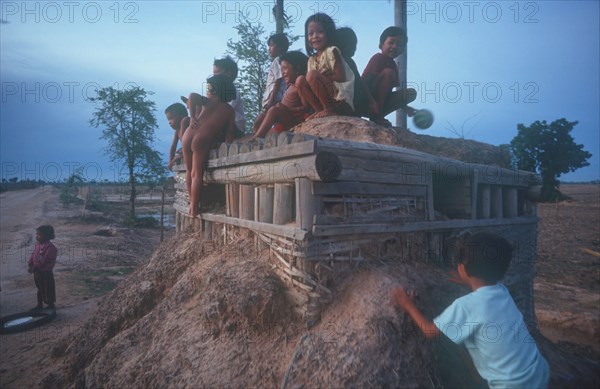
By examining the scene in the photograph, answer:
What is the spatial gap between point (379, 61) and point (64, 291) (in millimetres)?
10199

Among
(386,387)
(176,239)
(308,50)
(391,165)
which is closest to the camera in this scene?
(386,387)

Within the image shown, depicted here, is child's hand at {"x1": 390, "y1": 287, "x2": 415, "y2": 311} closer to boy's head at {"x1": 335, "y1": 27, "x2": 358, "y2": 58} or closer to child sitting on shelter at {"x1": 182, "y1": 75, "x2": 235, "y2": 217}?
child sitting on shelter at {"x1": 182, "y1": 75, "x2": 235, "y2": 217}

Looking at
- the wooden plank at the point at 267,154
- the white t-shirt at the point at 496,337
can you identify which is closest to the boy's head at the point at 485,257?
the white t-shirt at the point at 496,337

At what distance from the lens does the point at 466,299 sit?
2.50 m

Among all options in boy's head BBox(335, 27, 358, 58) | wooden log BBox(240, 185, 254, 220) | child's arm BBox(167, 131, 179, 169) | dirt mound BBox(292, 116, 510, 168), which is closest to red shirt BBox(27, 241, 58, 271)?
child's arm BBox(167, 131, 179, 169)

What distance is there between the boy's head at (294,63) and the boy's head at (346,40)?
594 mm

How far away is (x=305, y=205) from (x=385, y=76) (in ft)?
10.0

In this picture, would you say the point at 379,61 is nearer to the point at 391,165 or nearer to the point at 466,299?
the point at 391,165

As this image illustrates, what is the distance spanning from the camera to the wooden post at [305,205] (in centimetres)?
281

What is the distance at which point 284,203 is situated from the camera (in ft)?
10.5

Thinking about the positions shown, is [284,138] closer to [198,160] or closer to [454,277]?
[198,160]

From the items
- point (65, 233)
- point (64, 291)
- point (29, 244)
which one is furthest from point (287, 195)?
point (65, 233)

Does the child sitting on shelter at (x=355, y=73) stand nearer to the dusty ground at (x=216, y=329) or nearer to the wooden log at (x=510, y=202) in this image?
the wooden log at (x=510, y=202)

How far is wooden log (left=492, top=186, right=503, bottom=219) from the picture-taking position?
4.73m
